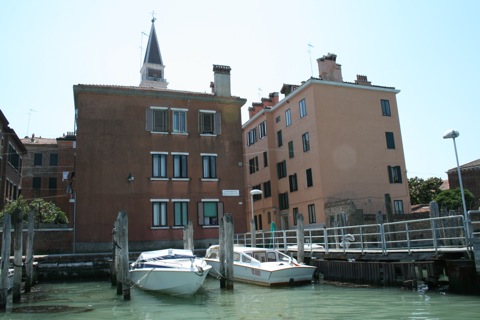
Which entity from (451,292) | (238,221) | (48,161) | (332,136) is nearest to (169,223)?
(238,221)

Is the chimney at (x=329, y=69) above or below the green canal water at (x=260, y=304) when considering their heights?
above

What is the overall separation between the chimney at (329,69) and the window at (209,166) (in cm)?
1183

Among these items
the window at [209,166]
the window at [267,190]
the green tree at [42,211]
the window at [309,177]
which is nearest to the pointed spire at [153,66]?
the window at [267,190]

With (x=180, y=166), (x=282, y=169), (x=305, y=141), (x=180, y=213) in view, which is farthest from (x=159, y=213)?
(x=282, y=169)

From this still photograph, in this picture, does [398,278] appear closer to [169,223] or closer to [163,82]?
[169,223]

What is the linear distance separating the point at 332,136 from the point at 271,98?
1038cm

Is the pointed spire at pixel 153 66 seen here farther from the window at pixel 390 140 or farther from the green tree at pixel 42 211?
the window at pixel 390 140

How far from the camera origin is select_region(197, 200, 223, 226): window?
28.6 meters

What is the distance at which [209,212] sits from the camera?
28.9 metres

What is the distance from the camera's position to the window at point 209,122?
1179 inches

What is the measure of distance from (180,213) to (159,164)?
11.2 feet

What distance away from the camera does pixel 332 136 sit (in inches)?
1310

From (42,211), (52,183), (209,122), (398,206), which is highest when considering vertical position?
(209,122)

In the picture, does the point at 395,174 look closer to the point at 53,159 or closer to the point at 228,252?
the point at 228,252
